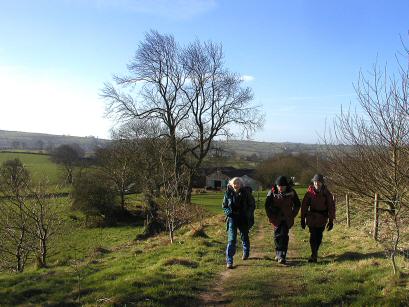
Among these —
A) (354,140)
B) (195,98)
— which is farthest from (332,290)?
(195,98)

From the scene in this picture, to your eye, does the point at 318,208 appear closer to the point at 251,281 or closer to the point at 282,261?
the point at 282,261

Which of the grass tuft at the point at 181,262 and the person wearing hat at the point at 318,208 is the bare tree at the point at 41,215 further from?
the person wearing hat at the point at 318,208

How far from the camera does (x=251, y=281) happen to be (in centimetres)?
735

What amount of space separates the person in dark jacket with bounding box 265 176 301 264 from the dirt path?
1.88 feet

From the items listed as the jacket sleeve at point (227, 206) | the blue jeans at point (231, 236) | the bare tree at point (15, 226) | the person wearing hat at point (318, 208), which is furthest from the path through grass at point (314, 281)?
the bare tree at point (15, 226)

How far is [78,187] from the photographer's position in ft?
127

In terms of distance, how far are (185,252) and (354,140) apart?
7.09 metres

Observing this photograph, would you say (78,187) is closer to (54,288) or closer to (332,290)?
(54,288)

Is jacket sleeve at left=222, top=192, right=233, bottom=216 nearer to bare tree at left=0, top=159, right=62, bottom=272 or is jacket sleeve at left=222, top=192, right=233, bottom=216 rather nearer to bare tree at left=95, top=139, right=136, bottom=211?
bare tree at left=0, top=159, right=62, bottom=272

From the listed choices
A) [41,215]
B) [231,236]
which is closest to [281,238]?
[231,236]

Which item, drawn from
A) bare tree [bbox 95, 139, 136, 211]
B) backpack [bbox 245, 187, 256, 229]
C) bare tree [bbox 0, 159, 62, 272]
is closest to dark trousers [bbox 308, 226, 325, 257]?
backpack [bbox 245, 187, 256, 229]

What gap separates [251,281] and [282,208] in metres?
1.92

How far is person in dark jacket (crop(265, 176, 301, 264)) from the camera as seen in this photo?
8.74 metres

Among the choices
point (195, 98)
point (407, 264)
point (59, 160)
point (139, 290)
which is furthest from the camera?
point (59, 160)
